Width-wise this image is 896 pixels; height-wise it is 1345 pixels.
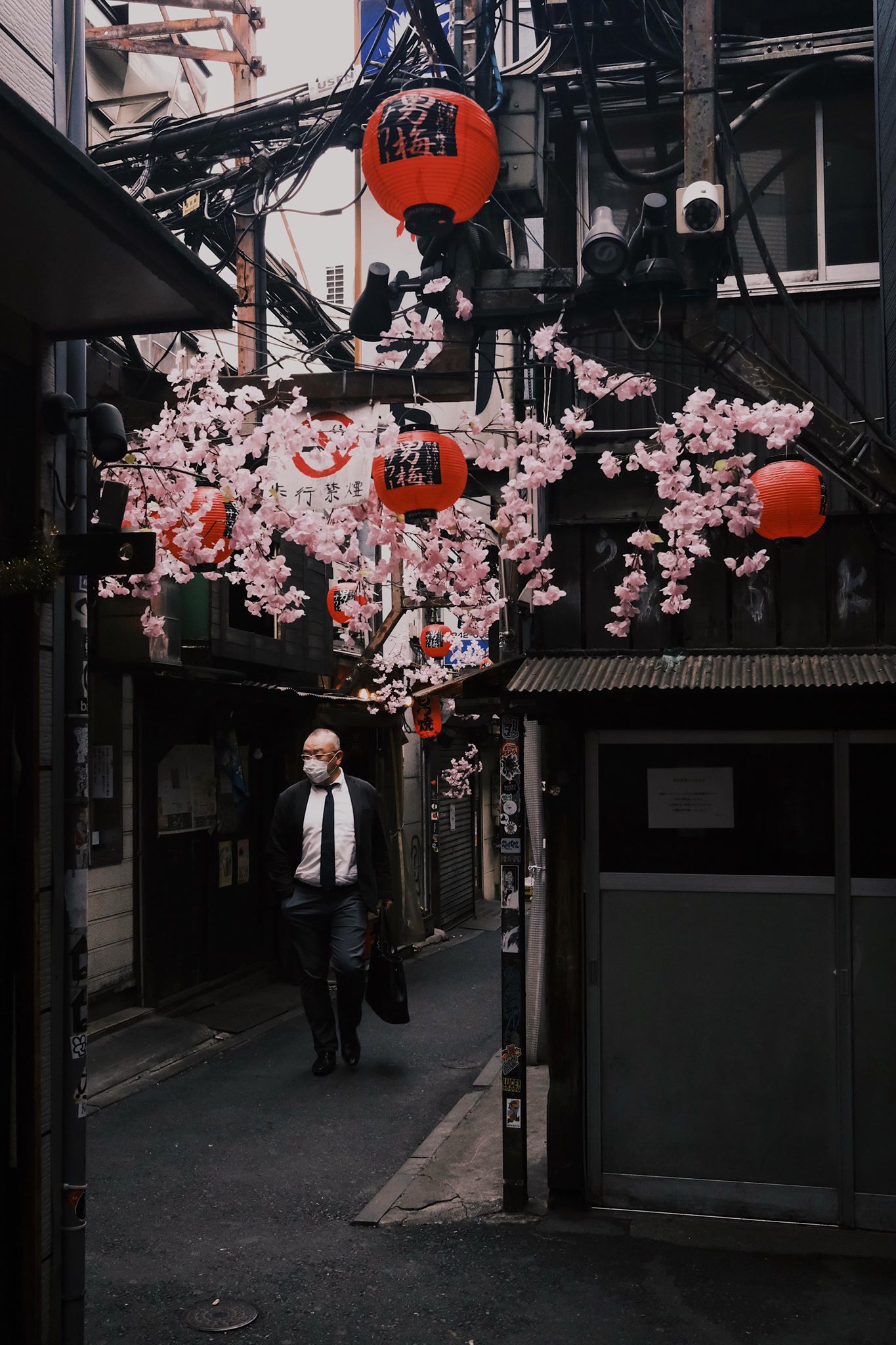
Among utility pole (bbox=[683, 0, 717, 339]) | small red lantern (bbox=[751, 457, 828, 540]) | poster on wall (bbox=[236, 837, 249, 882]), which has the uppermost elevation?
utility pole (bbox=[683, 0, 717, 339])

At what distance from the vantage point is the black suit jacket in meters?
9.71

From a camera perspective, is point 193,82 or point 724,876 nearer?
point 724,876

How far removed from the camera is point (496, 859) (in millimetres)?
26766

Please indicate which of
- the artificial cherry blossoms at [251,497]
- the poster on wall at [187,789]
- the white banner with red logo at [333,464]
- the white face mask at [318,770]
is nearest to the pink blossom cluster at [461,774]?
the poster on wall at [187,789]

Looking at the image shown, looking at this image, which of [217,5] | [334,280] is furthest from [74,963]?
[334,280]

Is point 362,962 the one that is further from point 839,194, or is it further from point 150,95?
point 150,95

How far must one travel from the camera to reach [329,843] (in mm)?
9594

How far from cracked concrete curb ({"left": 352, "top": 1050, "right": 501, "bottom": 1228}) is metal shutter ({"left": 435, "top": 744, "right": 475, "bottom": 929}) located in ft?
37.7

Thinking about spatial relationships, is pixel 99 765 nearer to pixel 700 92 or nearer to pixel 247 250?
pixel 700 92

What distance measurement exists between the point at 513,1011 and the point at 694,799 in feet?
5.50

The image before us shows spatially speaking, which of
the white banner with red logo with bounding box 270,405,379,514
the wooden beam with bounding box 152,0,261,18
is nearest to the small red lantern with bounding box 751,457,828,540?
the white banner with red logo with bounding box 270,405,379,514

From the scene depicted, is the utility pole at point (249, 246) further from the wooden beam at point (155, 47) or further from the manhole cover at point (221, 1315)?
the manhole cover at point (221, 1315)

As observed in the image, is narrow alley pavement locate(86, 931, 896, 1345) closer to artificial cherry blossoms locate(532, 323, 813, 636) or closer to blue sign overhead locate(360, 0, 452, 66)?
artificial cherry blossoms locate(532, 323, 813, 636)

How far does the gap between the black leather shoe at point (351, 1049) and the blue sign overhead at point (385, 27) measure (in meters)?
8.43
